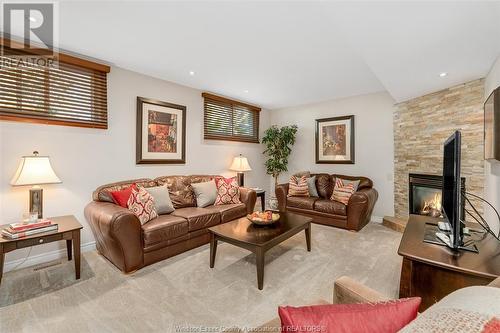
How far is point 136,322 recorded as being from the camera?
5.53 ft

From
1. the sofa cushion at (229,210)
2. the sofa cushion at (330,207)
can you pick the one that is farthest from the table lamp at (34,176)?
the sofa cushion at (330,207)

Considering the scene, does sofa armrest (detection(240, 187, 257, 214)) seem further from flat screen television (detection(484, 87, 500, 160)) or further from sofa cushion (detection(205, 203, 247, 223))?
flat screen television (detection(484, 87, 500, 160))

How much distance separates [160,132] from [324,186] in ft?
10.6

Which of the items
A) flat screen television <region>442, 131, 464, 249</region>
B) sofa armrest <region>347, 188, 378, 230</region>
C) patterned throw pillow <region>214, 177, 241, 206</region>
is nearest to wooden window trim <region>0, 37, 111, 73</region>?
patterned throw pillow <region>214, 177, 241, 206</region>

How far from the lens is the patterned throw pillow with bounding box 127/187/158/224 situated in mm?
2666

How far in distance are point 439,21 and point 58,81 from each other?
152 inches

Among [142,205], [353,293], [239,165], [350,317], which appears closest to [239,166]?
[239,165]

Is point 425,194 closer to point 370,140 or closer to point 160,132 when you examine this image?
point 370,140

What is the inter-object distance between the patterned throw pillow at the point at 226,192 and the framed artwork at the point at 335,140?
2.23m

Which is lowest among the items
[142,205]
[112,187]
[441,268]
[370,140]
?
[441,268]

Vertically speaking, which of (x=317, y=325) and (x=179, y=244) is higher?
(x=317, y=325)

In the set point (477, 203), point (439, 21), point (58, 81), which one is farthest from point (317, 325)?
point (477, 203)

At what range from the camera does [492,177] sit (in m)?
2.50

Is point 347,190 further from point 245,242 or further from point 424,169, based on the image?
point 245,242
